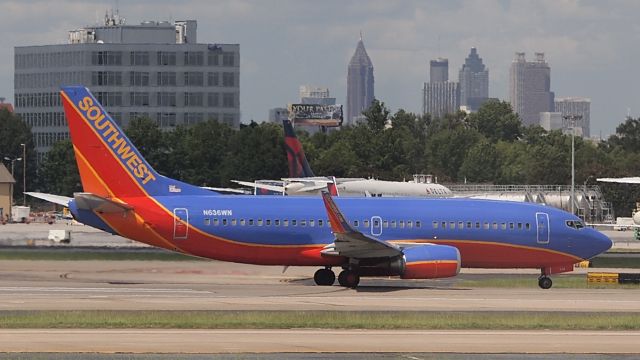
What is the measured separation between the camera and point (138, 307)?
40.7 metres

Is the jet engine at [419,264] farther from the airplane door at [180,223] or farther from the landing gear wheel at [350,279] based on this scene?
the airplane door at [180,223]

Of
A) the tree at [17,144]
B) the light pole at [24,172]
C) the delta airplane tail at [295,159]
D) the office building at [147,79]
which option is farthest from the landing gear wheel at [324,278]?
the office building at [147,79]

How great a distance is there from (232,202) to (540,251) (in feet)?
39.6

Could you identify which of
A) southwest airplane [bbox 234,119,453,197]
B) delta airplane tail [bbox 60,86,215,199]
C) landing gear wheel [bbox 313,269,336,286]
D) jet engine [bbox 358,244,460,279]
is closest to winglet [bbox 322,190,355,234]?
jet engine [bbox 358,244,460,279]

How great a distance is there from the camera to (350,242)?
163 feet

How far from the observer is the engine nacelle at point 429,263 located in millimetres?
49781

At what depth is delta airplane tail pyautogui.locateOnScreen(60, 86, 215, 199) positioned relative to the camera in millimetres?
49812

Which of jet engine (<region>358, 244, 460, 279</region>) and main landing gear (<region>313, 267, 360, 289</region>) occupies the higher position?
jet engine (<region>358, 244, 460, 279</region>)

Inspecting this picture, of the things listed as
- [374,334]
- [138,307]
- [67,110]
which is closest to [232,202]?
[67,110]

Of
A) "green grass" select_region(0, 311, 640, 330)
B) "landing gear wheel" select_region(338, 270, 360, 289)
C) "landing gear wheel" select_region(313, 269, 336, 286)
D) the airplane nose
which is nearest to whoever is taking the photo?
"green grass" select_region(0, 311, 640, 330)

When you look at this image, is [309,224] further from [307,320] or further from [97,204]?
[307,320]

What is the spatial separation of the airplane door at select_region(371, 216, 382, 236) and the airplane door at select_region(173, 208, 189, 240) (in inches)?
274

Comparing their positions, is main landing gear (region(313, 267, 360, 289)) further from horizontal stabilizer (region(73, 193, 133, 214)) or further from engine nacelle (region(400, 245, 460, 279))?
horizontal stabilizer (region(73, 193, 133, 214))

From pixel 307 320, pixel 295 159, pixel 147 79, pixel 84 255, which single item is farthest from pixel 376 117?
pixel 307 320
